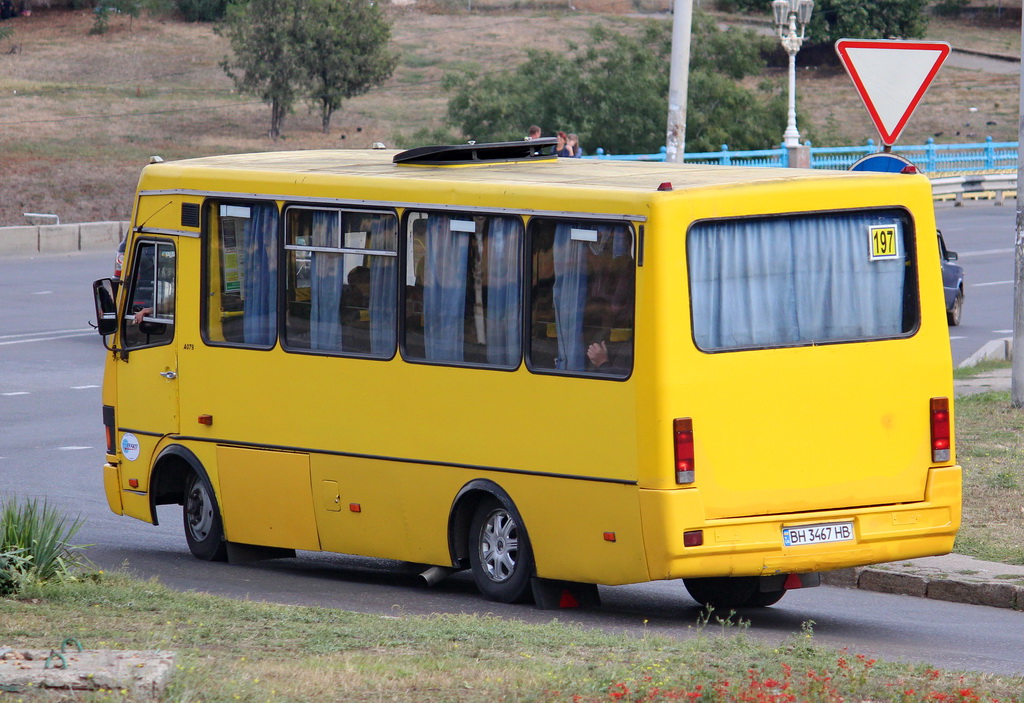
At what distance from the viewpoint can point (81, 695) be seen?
240 inches

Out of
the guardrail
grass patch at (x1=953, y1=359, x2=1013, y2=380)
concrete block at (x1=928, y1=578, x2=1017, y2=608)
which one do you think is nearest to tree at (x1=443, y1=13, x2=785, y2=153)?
the guardrail

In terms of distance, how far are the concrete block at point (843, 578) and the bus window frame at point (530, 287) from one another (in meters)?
2.76

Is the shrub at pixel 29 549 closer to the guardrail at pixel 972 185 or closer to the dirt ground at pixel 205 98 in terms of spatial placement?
the dirt ground at pixel 205 98

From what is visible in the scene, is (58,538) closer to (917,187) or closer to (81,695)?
(81,695)

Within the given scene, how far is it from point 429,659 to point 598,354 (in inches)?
98.0

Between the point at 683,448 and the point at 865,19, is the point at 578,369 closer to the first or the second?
the point at 683,448

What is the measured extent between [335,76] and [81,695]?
53.4 meters

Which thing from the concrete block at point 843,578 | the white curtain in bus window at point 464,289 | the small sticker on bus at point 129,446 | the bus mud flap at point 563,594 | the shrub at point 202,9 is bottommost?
the concrete block at point 843,578

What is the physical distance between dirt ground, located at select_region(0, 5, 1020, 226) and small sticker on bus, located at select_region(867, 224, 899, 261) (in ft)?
111

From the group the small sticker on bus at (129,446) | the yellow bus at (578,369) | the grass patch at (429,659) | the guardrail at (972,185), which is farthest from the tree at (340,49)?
the grass patch at (429,659)

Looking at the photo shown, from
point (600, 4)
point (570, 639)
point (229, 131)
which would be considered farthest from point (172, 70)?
point (570, 639)

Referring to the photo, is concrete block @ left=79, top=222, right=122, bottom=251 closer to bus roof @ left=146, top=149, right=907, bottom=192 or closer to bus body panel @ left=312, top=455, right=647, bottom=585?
bus roof @ left=146, top=149, right=907, bottom=192

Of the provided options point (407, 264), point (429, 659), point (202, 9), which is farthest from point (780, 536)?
point (202, 9)

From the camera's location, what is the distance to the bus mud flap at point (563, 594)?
9.52 m
